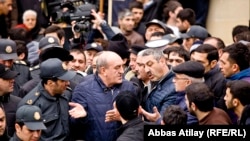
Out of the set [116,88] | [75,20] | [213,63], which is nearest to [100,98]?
[116,88]

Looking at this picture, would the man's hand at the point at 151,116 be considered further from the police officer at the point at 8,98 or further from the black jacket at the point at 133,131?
the police officer at the point at 8,98

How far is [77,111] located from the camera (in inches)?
341

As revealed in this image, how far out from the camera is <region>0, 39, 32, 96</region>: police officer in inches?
390

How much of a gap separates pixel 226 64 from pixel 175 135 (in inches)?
90.9

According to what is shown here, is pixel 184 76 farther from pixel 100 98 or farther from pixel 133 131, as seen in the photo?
pixel 133 131

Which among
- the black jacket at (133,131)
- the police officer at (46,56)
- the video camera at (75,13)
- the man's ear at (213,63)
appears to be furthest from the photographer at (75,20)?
the black jacket at (133,131)

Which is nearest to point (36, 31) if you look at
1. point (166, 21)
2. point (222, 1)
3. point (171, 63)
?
point (166, 21)

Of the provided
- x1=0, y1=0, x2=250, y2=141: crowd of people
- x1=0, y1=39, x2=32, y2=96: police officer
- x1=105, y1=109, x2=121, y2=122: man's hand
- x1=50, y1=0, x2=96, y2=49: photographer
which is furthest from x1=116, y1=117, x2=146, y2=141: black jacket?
x1=50, y1=0, x2=96, y2=49: photographer

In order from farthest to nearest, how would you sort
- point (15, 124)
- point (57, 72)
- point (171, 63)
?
point (171, 63), point (57, 72), point (15, 124)

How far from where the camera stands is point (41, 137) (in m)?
8.64

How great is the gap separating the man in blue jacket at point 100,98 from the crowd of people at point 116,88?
11mm

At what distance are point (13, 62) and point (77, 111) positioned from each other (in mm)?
1975

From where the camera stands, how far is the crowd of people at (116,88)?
7.86 m

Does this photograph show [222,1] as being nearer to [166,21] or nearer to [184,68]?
[166,21]
